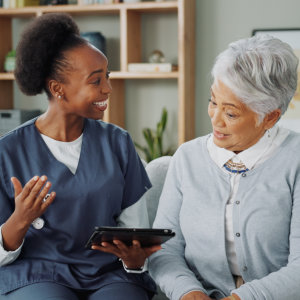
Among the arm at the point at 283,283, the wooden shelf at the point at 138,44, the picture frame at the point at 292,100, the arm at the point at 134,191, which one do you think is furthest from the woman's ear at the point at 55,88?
the picture frame at the point at 292,100

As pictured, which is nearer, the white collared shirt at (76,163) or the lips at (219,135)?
the lips at (219,135)

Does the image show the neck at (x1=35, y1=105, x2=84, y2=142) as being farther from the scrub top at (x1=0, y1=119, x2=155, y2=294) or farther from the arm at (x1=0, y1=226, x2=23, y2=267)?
the arm at (x1=0, y1=226, x2=23, y2=267)

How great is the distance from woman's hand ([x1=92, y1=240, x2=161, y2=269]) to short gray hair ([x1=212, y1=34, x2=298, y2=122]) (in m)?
0.49

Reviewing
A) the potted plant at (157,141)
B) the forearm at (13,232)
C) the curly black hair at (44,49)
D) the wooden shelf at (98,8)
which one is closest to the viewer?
the forearm at (13,232)

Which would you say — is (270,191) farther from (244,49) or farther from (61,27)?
(61,27)

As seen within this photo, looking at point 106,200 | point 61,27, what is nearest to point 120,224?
point 106,200

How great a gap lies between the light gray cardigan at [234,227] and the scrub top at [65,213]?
0.49 ft

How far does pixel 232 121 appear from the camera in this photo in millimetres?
1554

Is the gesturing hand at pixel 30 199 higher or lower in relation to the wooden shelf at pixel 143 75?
lower

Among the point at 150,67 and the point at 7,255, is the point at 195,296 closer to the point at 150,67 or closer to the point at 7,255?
the point at 7,255

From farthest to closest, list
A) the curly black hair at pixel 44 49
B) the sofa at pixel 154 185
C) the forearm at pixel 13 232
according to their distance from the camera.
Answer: the sofa at pixel 154 185, the curly black hair at pixel 44 49, the forearm at pixel 13 232

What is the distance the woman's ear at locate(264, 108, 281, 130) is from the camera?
157 cm

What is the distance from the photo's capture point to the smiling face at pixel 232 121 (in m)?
1.54

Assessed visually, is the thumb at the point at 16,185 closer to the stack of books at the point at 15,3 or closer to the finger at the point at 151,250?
the finger at the point at 151,250
